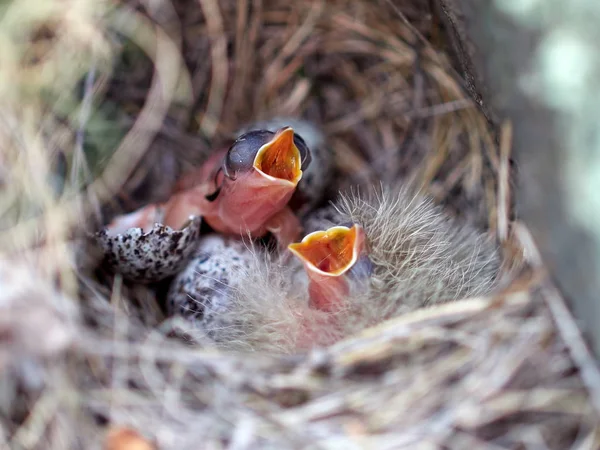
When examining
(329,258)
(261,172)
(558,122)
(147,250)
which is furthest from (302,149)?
(558,122)

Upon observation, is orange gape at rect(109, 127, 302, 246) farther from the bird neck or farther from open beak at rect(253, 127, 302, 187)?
the bird neck

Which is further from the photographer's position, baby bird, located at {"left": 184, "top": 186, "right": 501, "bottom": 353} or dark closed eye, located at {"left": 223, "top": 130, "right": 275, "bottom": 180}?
dark closed eye, located at {"left": 223, "top": 130, "right": 275, "bottom": 180}

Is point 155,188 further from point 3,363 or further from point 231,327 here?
point 3,363

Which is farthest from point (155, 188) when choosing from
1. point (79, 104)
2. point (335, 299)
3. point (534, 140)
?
point (534, 140)

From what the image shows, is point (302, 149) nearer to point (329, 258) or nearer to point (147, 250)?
point (329, 258)

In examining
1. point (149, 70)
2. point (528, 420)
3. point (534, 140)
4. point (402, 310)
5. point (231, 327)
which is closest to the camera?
point (528, 420)

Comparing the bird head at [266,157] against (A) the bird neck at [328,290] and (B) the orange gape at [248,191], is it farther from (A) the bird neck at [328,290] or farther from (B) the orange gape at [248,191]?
(A) the bird neck at [328,290]

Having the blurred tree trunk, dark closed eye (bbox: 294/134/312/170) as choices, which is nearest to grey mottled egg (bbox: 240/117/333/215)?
dark closed eye (bbox: 294/134/312/170)
